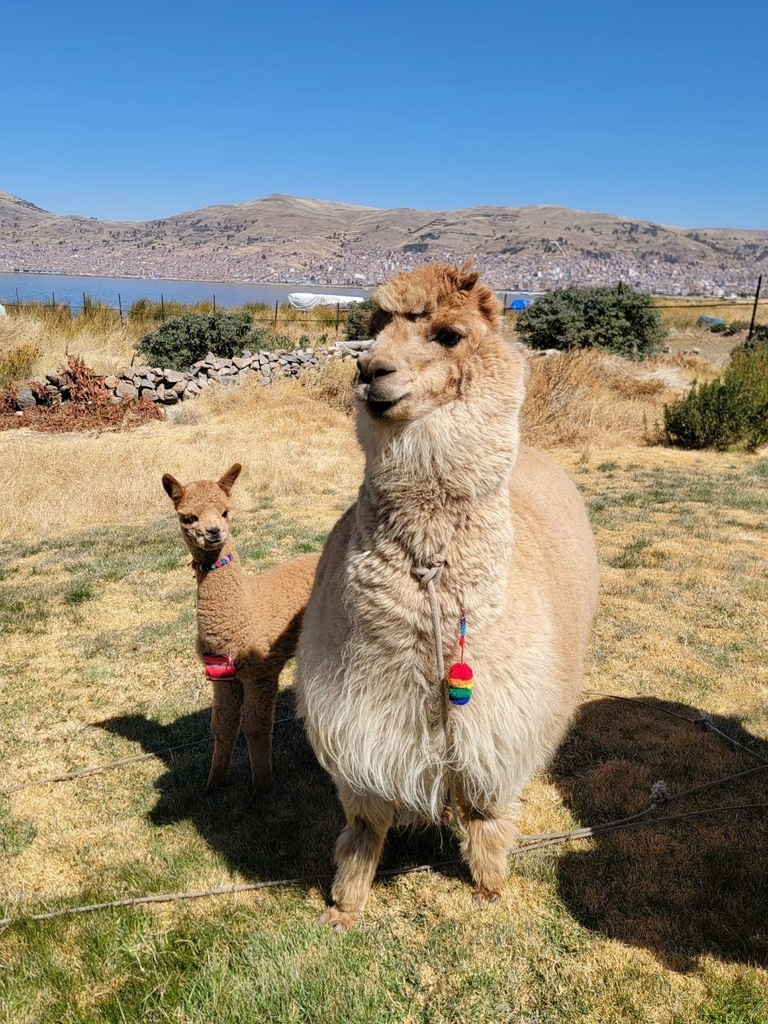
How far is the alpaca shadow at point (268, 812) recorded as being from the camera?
3.29 meters

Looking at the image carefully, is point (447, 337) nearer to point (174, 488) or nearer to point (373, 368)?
point (373, 368)

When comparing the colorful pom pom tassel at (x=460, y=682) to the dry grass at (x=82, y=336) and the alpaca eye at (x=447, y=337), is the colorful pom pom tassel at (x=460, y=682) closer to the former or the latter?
the alpaca eye at (x=447, y=337)

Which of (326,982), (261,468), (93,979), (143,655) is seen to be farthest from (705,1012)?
(261,468)

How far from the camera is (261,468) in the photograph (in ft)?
36.5

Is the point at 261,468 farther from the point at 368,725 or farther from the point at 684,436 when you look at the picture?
the point at 368,725

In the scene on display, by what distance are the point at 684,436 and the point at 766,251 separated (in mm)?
203160

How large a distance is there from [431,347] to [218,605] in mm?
2022

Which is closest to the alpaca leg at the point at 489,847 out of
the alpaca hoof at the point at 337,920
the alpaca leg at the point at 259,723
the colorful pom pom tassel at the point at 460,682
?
the alpaca hoof at the point at 337,920

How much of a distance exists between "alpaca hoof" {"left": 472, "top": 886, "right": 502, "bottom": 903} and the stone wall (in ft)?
43.1

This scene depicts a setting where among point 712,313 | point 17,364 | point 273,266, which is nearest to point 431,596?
point 17,364

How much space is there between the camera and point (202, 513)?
11.2ft

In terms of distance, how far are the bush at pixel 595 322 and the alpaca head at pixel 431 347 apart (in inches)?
636

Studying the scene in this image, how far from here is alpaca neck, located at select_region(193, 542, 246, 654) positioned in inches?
139

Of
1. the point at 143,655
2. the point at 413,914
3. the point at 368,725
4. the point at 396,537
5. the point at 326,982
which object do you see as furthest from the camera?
the point at 143,655
